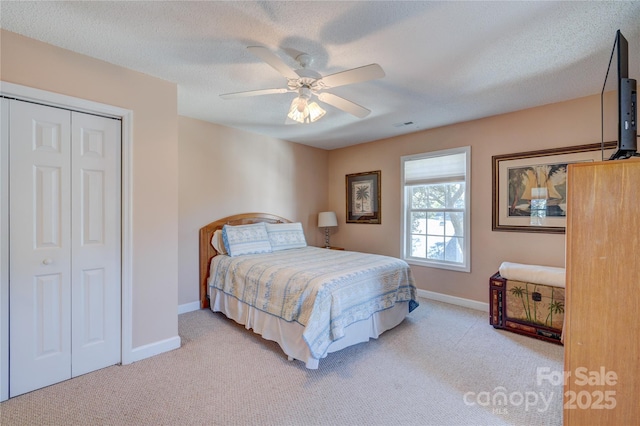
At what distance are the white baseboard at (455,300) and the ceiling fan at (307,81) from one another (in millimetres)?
2855

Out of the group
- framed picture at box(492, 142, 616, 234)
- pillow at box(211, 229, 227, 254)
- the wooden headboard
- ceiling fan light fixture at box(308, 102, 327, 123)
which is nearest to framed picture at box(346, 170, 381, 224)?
framed picture at box(492, 142, 616, 234)

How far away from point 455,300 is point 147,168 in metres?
3.96

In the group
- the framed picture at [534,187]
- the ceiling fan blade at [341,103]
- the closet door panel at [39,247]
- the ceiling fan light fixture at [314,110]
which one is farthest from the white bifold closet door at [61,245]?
the framed picture at [534,187]

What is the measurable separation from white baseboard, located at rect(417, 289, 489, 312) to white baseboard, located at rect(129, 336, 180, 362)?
3266 mm

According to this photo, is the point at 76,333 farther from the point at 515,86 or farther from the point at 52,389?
the point at 515,86

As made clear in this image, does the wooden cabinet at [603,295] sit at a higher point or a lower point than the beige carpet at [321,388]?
higher

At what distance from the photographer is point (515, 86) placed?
269 centimetres

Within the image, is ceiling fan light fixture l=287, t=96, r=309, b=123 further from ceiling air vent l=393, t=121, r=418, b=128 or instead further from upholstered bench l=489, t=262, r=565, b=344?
upholstered bench l=489, t=262, r=565, b=344

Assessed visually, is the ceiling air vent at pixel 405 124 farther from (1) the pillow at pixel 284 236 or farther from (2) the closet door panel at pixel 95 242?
(2) the closet door panel at pixel 95 242

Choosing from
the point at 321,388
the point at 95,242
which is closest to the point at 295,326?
the point at 321,388

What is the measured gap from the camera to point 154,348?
2.50m

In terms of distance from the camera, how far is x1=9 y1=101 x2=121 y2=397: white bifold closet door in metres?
1.95

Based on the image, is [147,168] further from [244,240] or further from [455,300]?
[455,300]

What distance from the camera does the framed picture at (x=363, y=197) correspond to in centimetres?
477
